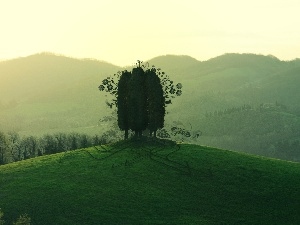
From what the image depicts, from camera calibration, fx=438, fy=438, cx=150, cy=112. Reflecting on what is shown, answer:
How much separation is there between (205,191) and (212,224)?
948 centimetres

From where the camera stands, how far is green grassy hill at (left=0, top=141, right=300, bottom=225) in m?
53.1

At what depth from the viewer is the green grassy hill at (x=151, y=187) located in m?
53.1

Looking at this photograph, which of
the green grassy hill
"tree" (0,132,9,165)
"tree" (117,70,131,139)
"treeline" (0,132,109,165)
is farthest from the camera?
"tree" (0,132,9,165)

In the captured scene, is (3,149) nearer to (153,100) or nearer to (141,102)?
(141,102)

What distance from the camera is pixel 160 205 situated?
181ft

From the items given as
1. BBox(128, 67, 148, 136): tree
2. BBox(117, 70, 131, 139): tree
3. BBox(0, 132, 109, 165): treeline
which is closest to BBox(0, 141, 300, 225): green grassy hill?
BBox(128, 67, 148, 136): tree

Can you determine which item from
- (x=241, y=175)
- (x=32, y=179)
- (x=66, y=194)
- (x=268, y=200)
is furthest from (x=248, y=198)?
(x=32, y=179)

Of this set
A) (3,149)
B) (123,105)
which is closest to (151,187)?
(123,105)

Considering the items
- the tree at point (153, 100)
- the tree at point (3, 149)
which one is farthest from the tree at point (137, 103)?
the tree at point (3, 149)

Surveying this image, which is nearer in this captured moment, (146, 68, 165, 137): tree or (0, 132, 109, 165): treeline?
(146, 68, 165, 137): tree

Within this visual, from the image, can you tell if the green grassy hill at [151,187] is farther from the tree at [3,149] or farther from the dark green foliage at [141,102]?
the tree at [3,149]

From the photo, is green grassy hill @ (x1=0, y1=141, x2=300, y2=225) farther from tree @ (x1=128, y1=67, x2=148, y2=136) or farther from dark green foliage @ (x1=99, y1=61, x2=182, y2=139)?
dark green foliage @ (x1=99, y1=61, x2=182, y2=139)

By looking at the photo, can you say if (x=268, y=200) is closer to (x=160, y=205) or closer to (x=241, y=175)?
(x=241, y=175)

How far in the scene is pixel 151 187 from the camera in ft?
197
